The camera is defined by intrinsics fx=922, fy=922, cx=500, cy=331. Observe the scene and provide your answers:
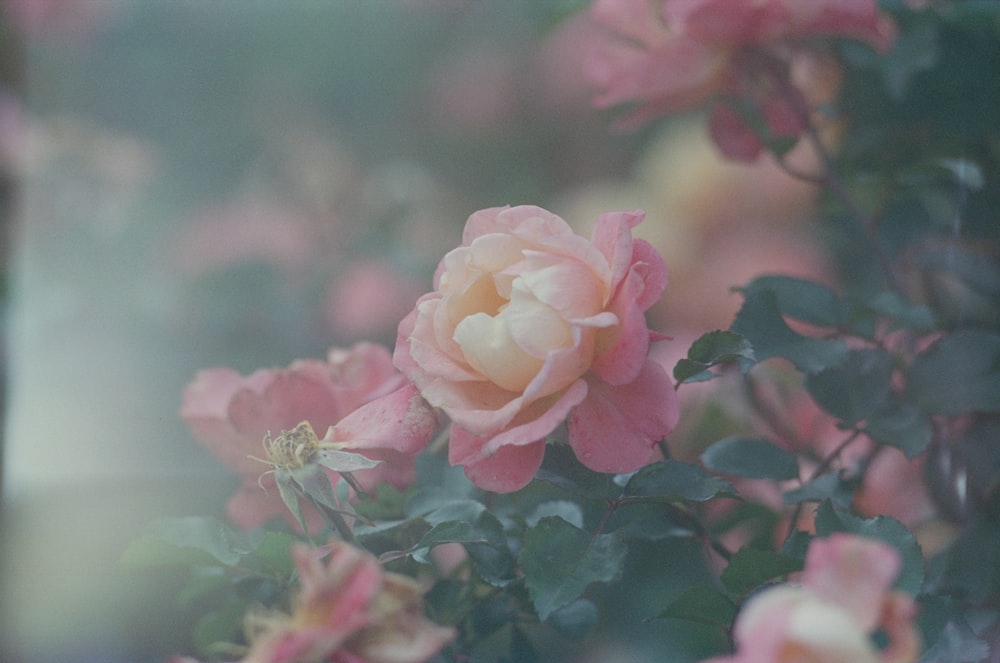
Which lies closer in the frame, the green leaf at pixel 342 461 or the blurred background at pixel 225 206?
the green leaf at pixel 342 461

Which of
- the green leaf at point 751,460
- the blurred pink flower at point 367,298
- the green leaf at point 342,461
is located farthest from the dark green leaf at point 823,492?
the blurred pink flower at point 367,298

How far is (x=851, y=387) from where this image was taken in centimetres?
26

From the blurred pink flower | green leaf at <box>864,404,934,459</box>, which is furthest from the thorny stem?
the blurred pink flower

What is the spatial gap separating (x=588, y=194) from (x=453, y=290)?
1.31 feet

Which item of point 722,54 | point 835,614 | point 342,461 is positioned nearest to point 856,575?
point 835,614

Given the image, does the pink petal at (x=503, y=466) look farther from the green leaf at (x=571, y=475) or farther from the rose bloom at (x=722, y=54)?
the rose bloom at (x=722, y=54)

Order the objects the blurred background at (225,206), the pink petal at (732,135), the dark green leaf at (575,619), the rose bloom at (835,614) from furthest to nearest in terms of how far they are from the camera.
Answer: the blurred background at (225,206)
the pink petal at (732,135)
the dark green leaf at (575,619)
the rose bloom at (835,614)

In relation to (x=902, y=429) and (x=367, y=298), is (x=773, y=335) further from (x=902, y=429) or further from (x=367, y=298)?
(x=367, y=298)

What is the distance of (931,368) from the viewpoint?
27 centimetres

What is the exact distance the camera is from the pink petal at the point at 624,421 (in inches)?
8.0

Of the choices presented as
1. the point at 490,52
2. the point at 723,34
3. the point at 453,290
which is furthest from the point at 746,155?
the point at 490,52

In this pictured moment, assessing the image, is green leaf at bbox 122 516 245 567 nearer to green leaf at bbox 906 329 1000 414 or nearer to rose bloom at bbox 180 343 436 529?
rose bloom at bbox 180 343 436 529

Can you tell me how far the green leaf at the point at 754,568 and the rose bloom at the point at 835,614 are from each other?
0.05 metres

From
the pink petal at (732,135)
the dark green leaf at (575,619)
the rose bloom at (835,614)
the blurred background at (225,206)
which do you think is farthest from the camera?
the blurred background at (225,206)
